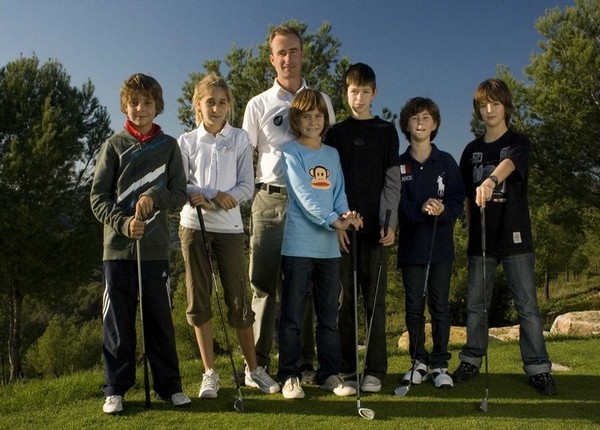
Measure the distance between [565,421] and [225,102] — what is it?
3.10 metres

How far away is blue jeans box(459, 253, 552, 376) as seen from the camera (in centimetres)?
469

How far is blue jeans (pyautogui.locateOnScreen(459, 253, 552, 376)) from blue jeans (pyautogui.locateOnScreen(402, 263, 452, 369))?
1.15 feet

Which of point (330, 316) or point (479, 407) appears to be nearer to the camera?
point (479, 407)

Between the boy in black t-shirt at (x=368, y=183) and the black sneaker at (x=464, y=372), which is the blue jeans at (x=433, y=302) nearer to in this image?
the black sneaker at (x=464, y=372)

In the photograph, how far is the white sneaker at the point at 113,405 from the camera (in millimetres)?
3773

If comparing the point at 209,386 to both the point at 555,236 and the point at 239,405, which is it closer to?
the point at 239,405

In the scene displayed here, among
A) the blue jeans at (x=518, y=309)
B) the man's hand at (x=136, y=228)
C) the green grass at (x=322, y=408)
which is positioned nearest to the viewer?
the green grass at (x=322, y=408)

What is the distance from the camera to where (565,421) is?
3.67m

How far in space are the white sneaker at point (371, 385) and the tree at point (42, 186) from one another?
19059 millimetres

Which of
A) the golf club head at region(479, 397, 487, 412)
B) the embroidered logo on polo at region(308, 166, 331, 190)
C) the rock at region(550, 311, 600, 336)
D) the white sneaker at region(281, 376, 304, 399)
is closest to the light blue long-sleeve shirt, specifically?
the embroidered logo on polo at region(308, 166, 331, 190)

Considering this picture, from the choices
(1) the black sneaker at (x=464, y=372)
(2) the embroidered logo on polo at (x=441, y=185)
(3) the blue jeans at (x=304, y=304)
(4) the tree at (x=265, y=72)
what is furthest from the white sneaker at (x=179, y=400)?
(4) the tree at (x=265, y=72)

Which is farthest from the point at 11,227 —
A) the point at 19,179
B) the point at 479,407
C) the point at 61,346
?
the point at 479,407

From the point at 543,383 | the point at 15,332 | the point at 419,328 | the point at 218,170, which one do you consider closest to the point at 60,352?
the point at 15,332

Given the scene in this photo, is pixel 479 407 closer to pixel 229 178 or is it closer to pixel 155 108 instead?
pixel 229 178
